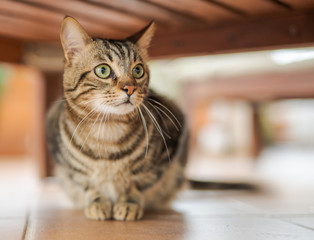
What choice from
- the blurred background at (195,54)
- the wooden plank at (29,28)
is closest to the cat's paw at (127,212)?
the blurred background at (195,54)

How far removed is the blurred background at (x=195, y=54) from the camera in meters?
1.38

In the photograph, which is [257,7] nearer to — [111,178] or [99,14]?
[99,14]

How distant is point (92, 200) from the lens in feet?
4.10

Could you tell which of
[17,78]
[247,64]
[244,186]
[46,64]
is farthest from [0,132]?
[244,186]

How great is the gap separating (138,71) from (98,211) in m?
0.44

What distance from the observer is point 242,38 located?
1503 millimetres

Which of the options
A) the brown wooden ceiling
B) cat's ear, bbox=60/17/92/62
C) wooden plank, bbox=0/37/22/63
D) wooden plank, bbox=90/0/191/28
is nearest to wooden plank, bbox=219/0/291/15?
the brown wooden ceiling

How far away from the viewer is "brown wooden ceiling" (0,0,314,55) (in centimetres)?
131

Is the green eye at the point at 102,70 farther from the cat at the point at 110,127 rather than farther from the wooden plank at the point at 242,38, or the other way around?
the wooden plank at the point at 242,38

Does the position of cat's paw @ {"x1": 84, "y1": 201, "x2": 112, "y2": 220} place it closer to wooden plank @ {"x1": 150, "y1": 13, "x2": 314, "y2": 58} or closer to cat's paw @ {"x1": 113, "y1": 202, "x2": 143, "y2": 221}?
cat's paw @ {"x1": 113, "y1": 202, "x2": 143, "y2": 221}

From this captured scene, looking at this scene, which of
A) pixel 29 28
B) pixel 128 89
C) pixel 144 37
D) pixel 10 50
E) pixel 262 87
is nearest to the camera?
pixel 128 89

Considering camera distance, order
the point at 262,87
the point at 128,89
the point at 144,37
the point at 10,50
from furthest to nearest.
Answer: the point at 262,87
the point at 10,50
the point at 144,37
the point at 128,89

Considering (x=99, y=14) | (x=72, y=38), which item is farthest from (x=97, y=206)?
(x=99, y=14)

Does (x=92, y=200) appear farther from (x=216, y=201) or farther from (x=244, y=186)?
(x=244, y=186)
